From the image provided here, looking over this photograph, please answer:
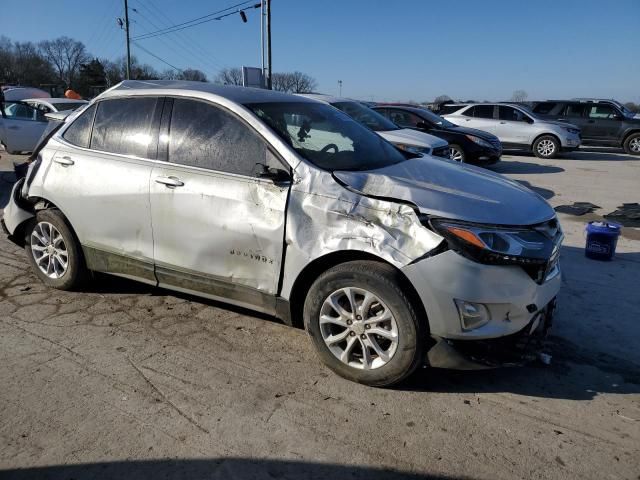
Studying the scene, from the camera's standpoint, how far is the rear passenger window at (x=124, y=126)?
12.7 feet

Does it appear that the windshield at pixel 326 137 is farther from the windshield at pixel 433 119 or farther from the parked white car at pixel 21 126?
the parked white car at pixel 21 126

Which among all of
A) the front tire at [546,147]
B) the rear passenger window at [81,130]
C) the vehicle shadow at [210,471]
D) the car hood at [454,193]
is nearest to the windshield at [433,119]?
the front tire at [546,147]

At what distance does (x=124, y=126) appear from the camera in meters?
3.99

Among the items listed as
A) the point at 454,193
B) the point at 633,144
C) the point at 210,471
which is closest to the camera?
the point at 210,471

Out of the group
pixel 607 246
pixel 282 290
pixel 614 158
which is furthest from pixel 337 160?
pixel 614 158

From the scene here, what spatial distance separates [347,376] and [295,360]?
44 centimetres

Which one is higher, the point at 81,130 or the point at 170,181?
the point at 81,130

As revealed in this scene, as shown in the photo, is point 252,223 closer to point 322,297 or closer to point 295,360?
point 322,297

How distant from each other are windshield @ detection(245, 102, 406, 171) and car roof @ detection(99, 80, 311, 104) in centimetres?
10

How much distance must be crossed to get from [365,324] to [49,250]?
2998mm

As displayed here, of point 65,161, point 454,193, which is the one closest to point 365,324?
point 454,193

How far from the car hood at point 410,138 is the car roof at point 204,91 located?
486 centimetres

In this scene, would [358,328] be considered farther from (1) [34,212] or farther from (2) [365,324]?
(1) [34,212]

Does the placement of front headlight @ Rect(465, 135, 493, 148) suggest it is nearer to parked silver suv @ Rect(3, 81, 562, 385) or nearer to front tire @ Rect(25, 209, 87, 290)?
parked silver suv @ Rect(3, 81, 562, 385)
